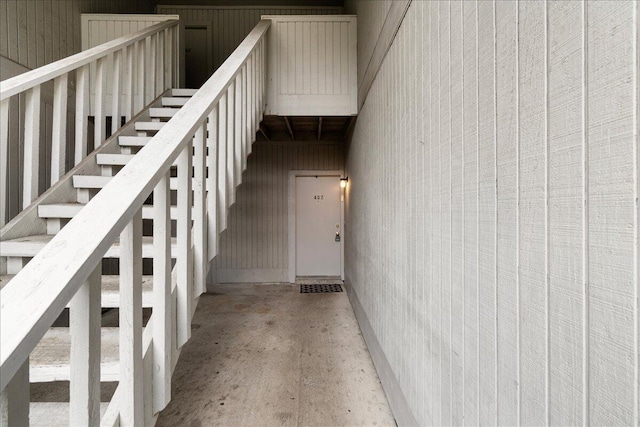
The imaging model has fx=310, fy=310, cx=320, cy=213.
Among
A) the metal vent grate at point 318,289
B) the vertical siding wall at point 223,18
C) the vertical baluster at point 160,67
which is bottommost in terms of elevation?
the metal vent grate at point 318,289

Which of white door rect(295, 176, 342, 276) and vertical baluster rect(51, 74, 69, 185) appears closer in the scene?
vertical baluster rect(51, 74, 69, 185)

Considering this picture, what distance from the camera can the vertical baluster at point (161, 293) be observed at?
1035mm

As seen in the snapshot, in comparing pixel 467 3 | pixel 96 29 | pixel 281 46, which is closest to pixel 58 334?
pixel 467 3

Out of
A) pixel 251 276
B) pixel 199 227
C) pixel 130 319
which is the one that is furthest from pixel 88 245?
pixel 251 276

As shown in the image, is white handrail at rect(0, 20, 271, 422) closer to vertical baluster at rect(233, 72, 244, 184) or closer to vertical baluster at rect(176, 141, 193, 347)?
vertical baluster at rect(176, 141, 193, 347)

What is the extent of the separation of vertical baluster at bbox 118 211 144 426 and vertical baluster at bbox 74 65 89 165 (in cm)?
207

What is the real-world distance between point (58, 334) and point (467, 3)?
2134mm

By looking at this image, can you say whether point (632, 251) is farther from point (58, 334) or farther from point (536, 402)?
point (58, 334)

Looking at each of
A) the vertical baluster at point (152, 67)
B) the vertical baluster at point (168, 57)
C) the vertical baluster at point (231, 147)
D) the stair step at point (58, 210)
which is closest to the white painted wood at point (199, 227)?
the vertical baluster at point (231, 147)

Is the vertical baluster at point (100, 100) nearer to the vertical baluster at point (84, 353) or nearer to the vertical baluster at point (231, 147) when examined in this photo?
the vertical baluster at point (231, 147)

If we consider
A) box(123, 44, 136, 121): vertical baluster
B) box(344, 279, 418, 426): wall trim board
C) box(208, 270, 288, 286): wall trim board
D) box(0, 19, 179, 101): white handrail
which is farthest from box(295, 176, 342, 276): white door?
box(0, 19, 179, 101): white handrail

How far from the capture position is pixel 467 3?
105 cm

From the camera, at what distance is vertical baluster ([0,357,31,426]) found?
0.47 m

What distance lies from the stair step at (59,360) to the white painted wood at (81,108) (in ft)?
5.21
